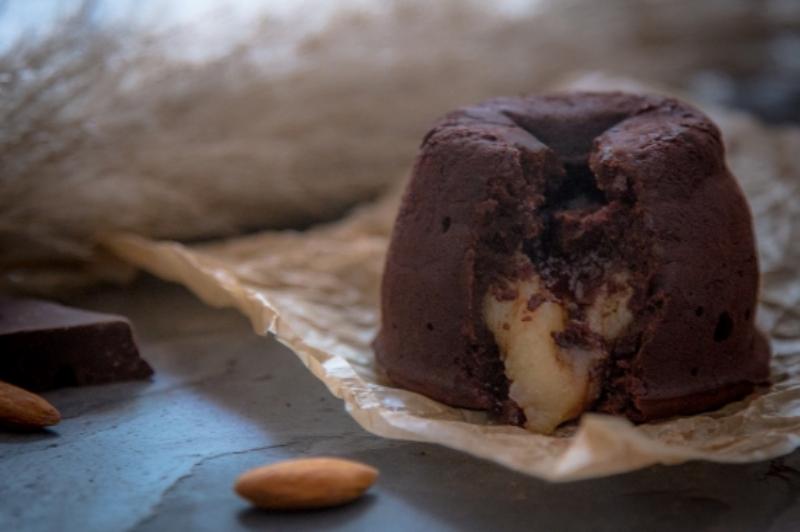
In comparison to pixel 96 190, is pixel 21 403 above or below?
below

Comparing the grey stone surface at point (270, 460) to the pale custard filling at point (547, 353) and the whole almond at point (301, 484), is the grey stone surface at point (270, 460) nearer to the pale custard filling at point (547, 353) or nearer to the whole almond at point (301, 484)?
the whole almond at point (301, 484)

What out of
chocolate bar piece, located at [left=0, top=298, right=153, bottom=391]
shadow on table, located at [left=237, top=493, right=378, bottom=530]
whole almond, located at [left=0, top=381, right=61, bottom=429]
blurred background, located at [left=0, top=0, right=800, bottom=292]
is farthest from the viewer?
blurred background, located at [left=0, top=0, right=800, bottom=292]

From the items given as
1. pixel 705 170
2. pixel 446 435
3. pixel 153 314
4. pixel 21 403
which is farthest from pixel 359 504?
pixel 153 314

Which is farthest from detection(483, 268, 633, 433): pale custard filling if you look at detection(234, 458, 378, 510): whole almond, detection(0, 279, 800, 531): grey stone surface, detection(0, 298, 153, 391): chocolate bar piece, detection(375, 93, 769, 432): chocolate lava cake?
detection(0, 298, 153, 391): chocolate bar piece

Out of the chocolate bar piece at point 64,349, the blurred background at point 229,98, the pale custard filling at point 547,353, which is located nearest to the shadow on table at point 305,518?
the pale custard filling at point 547,353

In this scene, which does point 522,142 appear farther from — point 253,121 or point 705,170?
point 253,121

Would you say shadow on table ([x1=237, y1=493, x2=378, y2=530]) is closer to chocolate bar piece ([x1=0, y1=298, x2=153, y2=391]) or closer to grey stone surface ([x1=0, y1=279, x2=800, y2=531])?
grey stone surface ([x1=0, y1=279, x2=800, y2=531])
